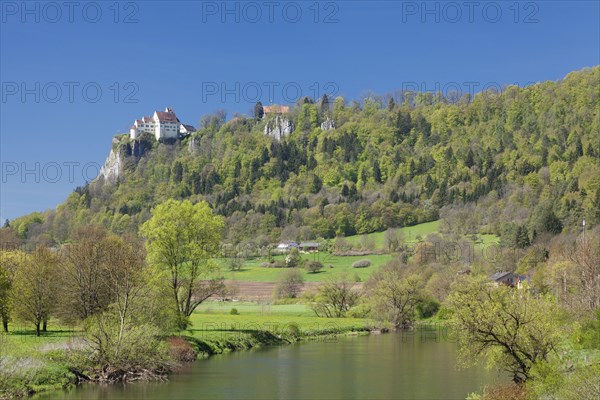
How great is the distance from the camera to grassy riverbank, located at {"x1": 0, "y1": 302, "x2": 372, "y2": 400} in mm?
32344

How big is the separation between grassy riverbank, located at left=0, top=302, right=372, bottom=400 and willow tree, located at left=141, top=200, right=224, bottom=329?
145 inches

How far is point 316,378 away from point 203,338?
14449mm

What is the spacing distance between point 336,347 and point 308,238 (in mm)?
124238

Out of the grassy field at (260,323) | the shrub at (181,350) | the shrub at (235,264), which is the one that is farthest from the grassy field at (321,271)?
the shrub at (181,350)

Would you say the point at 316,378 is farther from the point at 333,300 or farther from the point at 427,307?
the point at 427,307

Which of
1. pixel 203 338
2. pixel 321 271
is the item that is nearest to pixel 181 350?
pixel 203 338

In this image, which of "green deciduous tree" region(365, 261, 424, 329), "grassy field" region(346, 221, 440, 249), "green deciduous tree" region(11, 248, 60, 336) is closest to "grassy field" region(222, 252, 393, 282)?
"grassy field" region(346, 221, 440, 249)

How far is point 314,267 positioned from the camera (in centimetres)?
13188

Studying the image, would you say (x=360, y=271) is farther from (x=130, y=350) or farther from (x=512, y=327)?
(x=512, y=327)

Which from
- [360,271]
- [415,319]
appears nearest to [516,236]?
[360,271]

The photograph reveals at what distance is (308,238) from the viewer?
594ft

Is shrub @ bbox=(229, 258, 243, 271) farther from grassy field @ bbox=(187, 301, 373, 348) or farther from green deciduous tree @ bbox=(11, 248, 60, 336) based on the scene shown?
green deciduous tree @ bbox=(11, 248, 60, 336)

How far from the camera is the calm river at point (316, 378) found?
1309 inches

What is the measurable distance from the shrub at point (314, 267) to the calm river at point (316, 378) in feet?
255
